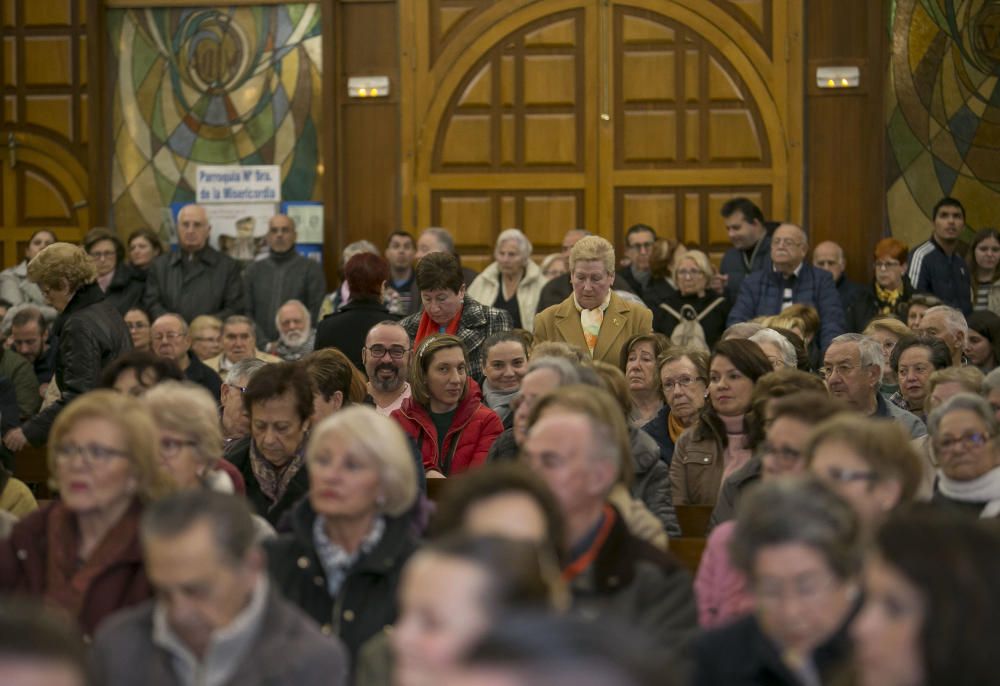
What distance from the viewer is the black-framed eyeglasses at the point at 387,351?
7809mm

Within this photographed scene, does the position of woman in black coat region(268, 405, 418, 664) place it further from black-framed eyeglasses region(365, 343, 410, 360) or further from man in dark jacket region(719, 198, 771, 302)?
man in dark jacket region(719, 198, 771, 302)

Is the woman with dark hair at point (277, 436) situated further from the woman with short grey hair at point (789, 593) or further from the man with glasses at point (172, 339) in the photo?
the man with glasses at point (172, 339)

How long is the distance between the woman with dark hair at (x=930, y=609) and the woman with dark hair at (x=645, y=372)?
4.75 m

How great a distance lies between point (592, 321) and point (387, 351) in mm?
1356

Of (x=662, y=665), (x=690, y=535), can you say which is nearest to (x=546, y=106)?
(x=690, y=535)

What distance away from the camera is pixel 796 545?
3.67 m

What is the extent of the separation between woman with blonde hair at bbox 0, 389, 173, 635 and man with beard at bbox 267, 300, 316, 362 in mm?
6275

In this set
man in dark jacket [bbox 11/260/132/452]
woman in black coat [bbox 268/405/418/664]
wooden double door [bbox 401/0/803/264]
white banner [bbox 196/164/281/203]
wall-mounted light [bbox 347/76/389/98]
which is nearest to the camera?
woman in black coat [bbox 268/405/418/664]

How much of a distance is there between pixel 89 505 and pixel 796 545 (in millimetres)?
2004

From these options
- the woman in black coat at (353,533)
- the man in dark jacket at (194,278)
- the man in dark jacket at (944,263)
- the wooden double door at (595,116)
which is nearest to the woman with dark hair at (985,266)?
the man in dark jacket at (944,263)

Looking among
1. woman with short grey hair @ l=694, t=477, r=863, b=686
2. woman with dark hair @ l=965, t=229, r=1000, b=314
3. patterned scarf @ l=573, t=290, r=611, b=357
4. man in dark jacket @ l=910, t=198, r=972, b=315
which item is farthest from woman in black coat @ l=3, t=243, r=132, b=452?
woman with dark hair @ l=965, t=229, r=1000, b=314

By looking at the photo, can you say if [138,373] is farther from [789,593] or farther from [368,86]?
[368,86]

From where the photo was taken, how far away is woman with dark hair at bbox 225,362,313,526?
6.05 m

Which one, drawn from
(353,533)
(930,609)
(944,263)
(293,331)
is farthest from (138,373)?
(944,263)
